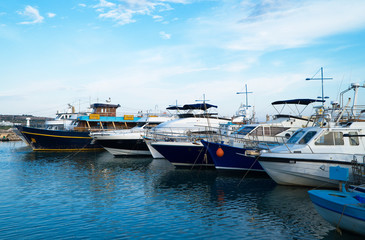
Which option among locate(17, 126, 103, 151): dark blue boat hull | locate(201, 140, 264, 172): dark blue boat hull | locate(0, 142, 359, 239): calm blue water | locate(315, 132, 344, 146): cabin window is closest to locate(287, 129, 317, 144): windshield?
locate(315, 132, 344, 146): cabin window

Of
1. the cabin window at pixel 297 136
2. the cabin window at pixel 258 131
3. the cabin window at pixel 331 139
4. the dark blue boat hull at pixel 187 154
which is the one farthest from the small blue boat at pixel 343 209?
the dark blue boat hull at pixel 187 154

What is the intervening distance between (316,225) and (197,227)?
3867 mm

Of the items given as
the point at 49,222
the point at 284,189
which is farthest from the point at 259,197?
the point at 49,222

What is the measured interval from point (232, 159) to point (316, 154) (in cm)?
590

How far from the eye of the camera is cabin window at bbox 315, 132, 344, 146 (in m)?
→ 14.0

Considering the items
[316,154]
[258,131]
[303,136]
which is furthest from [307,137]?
[258,131]

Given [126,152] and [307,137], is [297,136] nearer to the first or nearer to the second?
[307,137]

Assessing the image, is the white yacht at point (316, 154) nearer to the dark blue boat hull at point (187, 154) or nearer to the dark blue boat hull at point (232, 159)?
the dark blue boat hull at point (232, 159)

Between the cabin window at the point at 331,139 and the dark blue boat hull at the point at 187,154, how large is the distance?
8.32 metres

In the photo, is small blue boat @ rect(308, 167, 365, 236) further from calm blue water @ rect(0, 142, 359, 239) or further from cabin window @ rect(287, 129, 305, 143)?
cabin window @ rect(287, 129, 305, 143)

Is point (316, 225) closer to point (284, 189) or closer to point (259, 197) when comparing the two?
point (259, 197)

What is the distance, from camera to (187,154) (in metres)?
21.0

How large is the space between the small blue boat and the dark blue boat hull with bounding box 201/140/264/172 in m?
8.74

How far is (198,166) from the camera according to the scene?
70.3 feet
